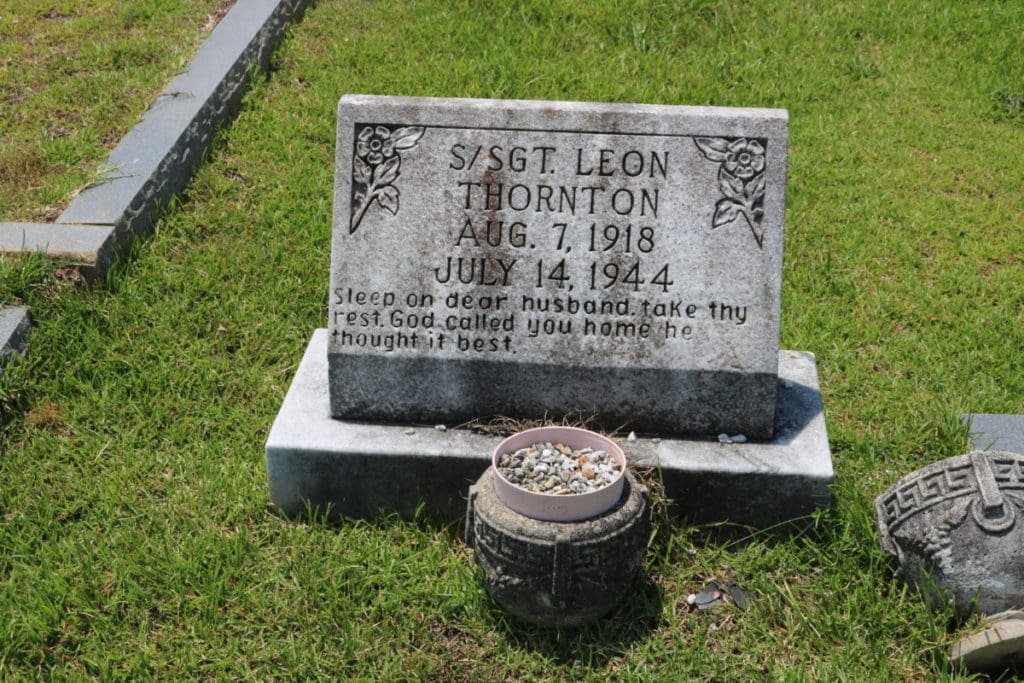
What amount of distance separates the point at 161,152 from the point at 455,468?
258 cm

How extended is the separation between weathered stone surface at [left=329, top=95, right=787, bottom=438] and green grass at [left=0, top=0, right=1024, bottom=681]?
0.53 metres

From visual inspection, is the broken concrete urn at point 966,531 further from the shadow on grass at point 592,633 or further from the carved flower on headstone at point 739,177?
the carved flower on headstone at point 739,177

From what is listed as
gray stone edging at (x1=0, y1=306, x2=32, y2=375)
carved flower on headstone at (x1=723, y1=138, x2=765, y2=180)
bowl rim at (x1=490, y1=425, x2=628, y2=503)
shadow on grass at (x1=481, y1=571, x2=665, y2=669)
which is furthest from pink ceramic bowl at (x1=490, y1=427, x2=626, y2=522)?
gray stone edging at (x1=0, y1=306, x2=32, y2=375)

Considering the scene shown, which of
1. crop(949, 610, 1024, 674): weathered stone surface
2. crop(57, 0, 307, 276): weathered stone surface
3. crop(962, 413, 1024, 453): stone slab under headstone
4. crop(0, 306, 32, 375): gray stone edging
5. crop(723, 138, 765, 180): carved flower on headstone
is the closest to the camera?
crop(949, 610, 1024, 674): weathered stone surface

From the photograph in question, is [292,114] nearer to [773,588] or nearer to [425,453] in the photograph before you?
[425,453]

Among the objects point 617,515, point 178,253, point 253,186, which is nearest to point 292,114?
point 253,186

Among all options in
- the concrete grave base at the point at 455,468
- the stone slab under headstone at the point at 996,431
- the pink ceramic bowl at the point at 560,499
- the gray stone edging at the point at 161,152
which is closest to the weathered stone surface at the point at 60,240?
the gray stone edging at the point at 161,152

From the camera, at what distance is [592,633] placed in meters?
3.12

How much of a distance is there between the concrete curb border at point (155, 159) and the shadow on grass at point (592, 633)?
2.24 meters

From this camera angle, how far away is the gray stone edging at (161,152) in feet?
14.8

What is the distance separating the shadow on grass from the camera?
10.0ft

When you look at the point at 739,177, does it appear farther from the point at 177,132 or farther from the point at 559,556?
the point at 177,132

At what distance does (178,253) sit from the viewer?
15.7ft

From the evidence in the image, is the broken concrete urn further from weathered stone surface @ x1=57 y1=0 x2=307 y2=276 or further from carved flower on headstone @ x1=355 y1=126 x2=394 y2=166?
weathered stone surface @ x1=57 y1=0 x2=307 y2=276
